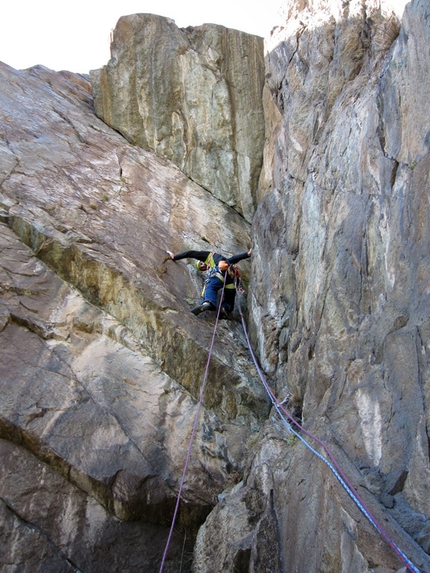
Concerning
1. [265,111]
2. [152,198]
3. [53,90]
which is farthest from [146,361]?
[53,90]

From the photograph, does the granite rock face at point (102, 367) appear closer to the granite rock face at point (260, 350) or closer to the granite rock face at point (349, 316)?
the granite rock face at point (260, 350)

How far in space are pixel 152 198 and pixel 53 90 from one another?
158 inches

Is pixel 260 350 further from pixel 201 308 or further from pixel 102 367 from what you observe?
pixel 102 367

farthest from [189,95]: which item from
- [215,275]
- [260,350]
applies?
[260,350]

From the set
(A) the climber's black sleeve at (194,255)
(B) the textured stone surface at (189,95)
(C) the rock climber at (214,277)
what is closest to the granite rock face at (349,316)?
(C) the rock climber at (214,277)

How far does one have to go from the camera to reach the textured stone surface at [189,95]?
11422mm

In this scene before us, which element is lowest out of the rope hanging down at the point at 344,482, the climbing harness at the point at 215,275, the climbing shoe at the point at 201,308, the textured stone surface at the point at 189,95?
the rope hanging down at the point at 344,482

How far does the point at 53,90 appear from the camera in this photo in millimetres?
12008

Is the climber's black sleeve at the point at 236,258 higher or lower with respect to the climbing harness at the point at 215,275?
higher

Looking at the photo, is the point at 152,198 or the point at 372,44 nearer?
the point at 372,44

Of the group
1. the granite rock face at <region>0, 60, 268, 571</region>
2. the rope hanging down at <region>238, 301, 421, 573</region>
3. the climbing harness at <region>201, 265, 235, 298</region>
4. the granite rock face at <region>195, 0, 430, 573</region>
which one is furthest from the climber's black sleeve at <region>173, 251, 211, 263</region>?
the rope hanging down at <region>238, 301, 421, 573</region>

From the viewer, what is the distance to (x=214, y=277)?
846cm

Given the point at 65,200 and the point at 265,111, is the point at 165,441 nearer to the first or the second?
the point at 65,200

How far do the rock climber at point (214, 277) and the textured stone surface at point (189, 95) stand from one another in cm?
279
